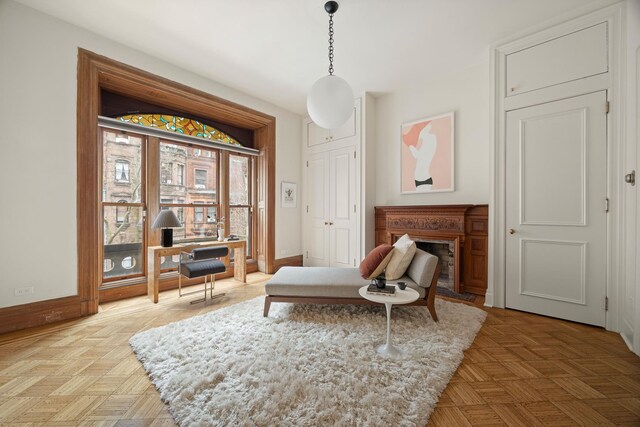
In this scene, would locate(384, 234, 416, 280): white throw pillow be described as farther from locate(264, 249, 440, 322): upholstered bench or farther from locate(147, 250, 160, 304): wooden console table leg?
locate(147, 250, 160, 304): wooden console table leg

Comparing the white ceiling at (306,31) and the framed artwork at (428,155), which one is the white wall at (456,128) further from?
the white ceiling at (306,31)

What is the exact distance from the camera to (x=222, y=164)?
14.9 feet

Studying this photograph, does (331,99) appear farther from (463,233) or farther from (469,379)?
(463,233)

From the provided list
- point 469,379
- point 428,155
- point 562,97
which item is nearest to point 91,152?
point 469,379

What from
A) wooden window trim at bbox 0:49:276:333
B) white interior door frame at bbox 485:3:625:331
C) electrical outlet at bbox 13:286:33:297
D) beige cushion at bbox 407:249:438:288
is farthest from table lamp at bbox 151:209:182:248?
white interior door frame at bbox 485:3:625:331

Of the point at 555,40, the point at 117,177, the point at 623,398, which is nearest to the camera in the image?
the point at 623,398

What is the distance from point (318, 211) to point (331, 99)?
10.00 feet

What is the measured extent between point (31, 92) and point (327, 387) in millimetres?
3843

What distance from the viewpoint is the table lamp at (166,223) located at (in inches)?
127

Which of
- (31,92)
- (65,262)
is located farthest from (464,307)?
(31,92)

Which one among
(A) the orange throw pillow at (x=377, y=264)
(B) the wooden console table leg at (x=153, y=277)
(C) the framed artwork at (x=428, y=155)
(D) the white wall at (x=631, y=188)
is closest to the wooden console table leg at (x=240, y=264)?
(B) the wooden console table leg at (x=153, y=277)

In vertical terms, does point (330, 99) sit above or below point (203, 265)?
above

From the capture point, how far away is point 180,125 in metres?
4.08

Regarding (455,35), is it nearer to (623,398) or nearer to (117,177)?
(623,398)
